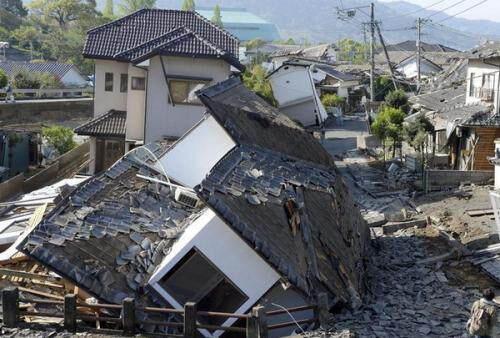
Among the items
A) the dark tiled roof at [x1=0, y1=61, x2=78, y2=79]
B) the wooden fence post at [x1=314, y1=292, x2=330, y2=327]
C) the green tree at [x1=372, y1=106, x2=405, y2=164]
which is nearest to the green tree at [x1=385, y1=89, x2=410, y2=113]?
the green tree at [x1=372, y1=106, x2=405, y2=164]

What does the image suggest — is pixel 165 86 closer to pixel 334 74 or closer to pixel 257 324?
pixel 257 324

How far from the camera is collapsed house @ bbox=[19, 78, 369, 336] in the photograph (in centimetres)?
1055

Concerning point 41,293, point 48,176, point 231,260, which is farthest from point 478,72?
point 41,293

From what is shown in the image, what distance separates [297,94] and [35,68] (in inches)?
870

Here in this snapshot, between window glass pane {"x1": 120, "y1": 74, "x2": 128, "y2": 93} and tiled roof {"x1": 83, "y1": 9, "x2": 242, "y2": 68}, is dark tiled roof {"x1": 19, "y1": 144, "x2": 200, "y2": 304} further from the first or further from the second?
window glass pane {"x1": 120, "y1": 74, "x2": 128, "y2": 93}

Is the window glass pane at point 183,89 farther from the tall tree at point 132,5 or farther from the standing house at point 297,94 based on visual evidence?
the tall tree at point 132,5

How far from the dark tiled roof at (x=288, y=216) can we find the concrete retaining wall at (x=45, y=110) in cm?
2680

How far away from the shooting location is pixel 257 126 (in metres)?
16.0

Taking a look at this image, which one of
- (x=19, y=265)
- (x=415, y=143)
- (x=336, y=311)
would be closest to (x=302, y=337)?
(x=336, y=311)

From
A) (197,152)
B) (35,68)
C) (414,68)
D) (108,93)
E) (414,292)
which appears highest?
(414,68)

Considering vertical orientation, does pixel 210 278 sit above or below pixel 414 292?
above

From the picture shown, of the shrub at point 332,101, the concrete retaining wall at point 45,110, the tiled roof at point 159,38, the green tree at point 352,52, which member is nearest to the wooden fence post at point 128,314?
the tiled roof at point 159,38

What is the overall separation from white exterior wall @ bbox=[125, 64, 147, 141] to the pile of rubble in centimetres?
993

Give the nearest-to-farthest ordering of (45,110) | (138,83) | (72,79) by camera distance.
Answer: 1. (138,83)
2. (45,110)
3. (72,79)
